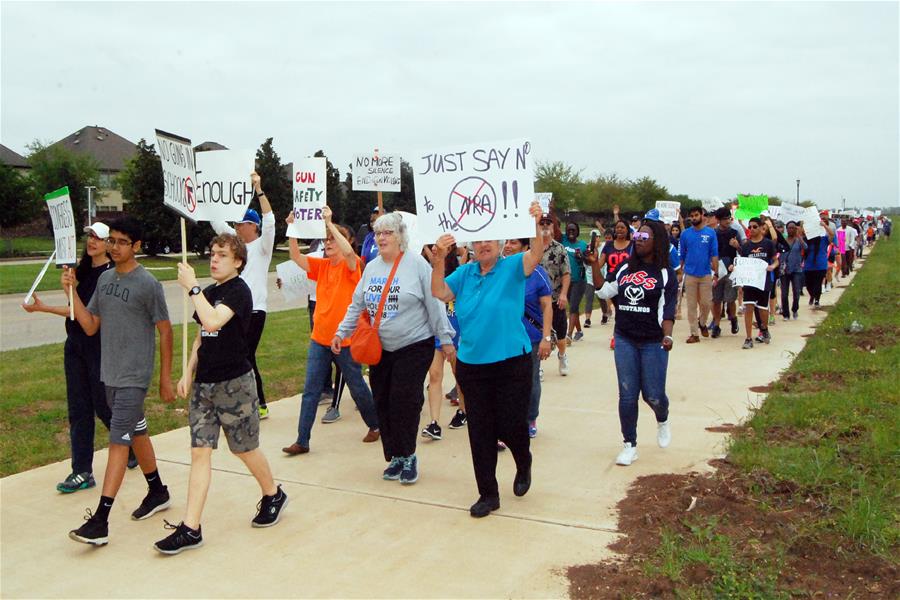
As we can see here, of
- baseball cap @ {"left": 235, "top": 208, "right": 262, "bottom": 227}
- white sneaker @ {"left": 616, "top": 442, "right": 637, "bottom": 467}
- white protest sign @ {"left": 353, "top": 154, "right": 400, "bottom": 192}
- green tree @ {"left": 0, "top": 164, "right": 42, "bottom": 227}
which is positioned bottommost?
white sneaker @ {"left": 616, "top": 442, "right": 637, "bottom": 467}

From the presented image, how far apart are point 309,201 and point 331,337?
67.6 inches

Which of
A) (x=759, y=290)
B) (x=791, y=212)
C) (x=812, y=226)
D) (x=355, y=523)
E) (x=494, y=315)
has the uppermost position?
(x=791, y=212)

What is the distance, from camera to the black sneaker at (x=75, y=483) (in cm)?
559

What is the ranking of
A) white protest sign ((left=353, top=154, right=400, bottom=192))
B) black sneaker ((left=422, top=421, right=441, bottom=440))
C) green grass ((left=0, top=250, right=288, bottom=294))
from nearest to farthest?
black sneaker ((left=422, top=421, right=441, bottom=440)) → white protest sign ((left=353, top=154, right=400, bottom=192)) → green grass ((left=0, top=250, right=288, bottom=294))

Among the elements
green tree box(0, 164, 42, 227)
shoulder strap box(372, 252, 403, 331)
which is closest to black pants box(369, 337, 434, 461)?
shoulder strap box(372, 252, 403, 331)

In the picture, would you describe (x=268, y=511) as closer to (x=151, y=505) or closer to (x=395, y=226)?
(x=151, y=505)

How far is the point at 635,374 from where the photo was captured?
6.09 meters

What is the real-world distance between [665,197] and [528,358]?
63913 millimetres

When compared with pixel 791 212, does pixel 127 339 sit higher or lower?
lower

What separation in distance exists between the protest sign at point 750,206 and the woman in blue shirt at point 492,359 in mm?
11879

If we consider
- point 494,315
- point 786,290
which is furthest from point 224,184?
point 786,290

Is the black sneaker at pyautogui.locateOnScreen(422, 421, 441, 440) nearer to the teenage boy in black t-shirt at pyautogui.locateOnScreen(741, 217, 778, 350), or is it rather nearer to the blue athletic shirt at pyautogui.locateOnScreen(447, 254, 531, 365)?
the blue athletic shirt at pyautogui.locateOnScreen(447, 254, 531, 365)

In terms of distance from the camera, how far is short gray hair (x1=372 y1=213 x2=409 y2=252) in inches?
224

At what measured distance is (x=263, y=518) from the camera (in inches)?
196
